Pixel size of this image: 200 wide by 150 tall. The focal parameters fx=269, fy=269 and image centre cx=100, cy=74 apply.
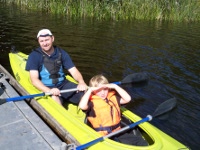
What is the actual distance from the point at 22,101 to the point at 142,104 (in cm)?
260

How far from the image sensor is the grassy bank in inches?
523

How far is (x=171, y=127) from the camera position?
493 cm

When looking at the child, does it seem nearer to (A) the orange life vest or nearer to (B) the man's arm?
(A) the orange life vest

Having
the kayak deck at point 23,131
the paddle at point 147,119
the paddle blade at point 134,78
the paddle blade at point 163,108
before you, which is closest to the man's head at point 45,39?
the kayak deck at point 23,131

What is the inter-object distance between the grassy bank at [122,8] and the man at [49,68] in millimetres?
8905

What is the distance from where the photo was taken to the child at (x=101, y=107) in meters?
3.57

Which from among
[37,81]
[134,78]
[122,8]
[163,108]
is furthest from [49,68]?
[122,8]

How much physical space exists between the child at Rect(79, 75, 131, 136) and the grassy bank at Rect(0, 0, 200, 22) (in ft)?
32.7

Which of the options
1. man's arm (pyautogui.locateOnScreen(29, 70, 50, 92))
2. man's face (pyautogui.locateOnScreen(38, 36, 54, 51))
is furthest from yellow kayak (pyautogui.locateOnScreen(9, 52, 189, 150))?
man's face (pyautogui.locateOnScreen(38, 36, 54, 51))

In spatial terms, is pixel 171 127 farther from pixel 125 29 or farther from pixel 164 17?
pixel 164 17

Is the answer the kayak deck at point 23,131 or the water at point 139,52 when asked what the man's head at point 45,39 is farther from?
the water at point 139,52

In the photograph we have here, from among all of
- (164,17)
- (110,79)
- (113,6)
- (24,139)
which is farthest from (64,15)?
(24,139)

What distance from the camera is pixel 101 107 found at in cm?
360

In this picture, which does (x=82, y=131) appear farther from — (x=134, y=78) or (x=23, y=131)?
(x=134, y=78)
